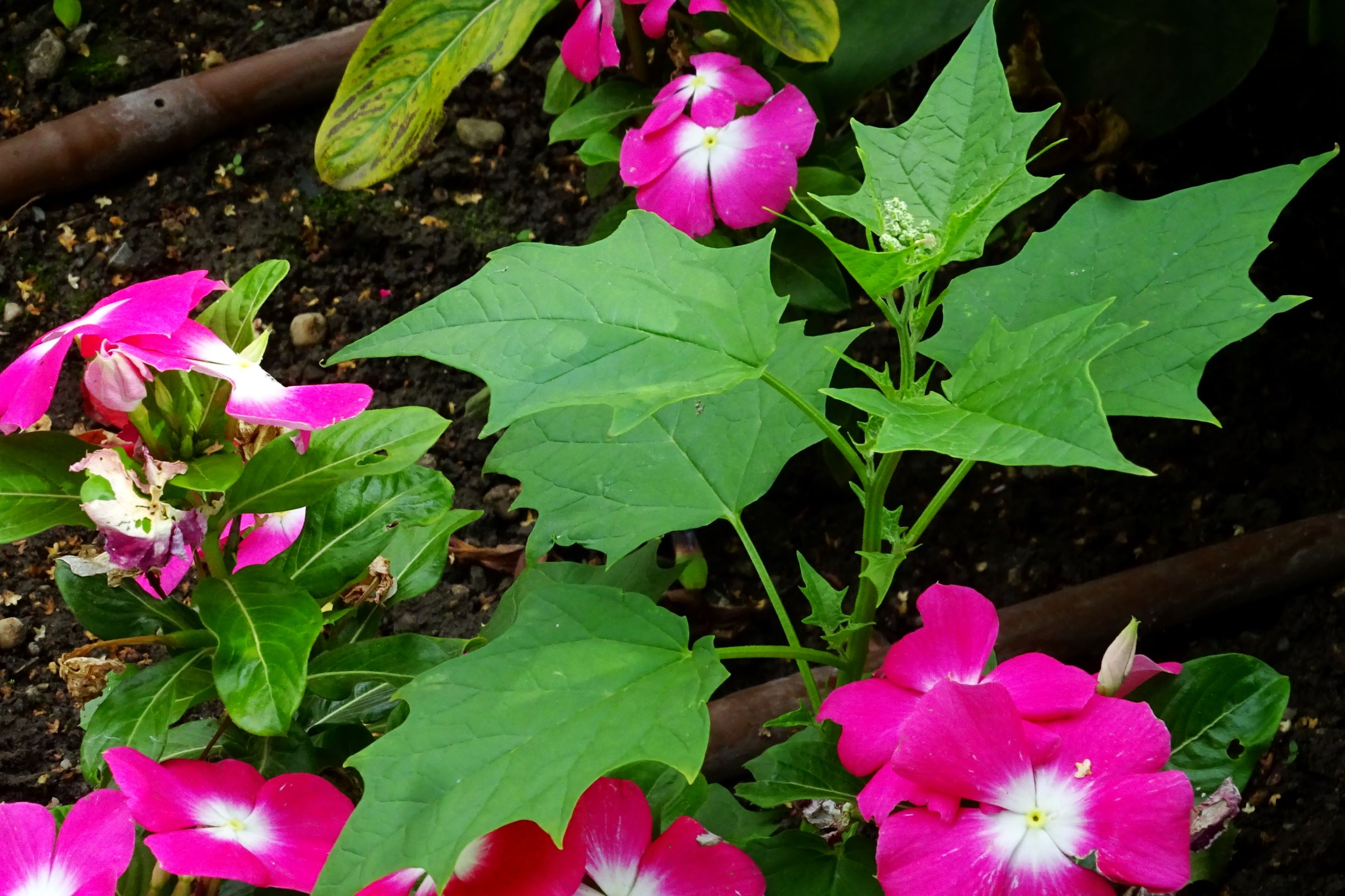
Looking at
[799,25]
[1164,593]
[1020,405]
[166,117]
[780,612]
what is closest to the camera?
[1020,405]

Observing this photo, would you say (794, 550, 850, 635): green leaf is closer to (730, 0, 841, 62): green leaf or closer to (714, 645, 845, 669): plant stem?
(714, 645, 845, 669): plant stem

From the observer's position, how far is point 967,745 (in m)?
0.63

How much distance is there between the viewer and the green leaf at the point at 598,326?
64 centimetres

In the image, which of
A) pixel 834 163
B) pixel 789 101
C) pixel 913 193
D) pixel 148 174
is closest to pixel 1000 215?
pixel 913 193

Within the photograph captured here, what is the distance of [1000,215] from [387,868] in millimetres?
544

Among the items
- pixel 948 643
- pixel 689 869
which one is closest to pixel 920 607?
pixel 948 643

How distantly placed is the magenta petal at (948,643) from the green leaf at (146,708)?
49 cm

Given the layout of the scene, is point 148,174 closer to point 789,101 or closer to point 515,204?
point 515,204

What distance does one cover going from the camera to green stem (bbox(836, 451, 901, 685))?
725 mm

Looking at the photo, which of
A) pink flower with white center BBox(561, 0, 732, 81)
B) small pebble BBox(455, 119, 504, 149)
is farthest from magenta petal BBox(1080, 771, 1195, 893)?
small pebble BBox(455, 119, 504, 149)

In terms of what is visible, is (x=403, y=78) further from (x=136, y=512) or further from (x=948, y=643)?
(x=948, y=643)

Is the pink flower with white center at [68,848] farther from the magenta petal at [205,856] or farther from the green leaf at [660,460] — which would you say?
the green leaf at [660,460]

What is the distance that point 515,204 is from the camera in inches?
67.2

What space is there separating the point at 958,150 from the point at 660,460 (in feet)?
1.14
